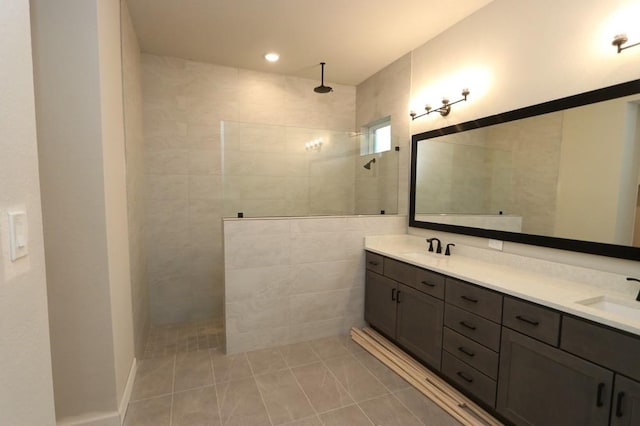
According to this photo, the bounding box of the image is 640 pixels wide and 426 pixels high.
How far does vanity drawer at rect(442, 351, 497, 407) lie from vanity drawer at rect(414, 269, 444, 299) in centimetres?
42

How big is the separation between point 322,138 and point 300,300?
173 centimetres

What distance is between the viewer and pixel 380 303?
115 inches

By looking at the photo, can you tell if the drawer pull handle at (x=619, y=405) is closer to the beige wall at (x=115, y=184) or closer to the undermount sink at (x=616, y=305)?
the undermount sink at (x=616, y=305)

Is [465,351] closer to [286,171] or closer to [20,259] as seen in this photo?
[286,171]

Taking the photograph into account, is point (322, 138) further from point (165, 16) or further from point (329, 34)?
point (165, 16)

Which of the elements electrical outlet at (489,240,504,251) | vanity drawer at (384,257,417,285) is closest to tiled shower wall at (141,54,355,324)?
vanity drawer at (384,257,417,285)

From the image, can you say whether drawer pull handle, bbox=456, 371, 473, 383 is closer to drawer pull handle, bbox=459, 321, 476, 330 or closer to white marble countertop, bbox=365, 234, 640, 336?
drawer pull handle, bbox=459, 321, 476, 330

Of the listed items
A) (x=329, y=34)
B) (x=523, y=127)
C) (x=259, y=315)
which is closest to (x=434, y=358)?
(x=259, y=315)

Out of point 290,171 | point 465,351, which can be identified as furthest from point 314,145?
point 465,351

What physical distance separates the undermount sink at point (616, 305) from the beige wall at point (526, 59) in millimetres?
192

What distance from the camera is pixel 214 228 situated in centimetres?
361

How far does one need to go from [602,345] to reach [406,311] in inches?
53.2

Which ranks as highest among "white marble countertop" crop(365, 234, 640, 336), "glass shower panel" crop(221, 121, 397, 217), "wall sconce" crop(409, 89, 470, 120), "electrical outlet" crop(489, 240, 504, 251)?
"wall sconce" crop(409, 89, 470, 120)

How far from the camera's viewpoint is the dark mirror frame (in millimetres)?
1689
